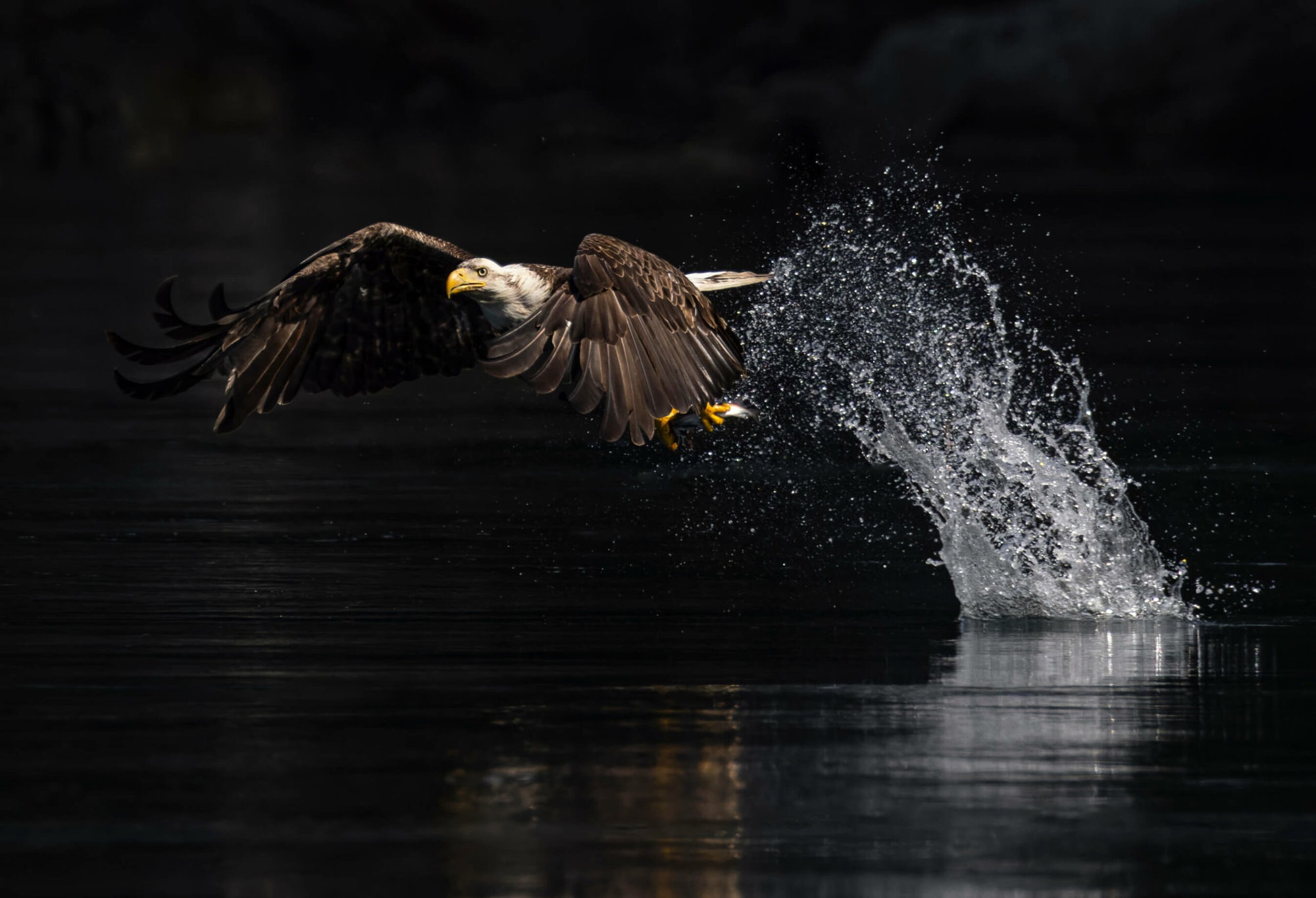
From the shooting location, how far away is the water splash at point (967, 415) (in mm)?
10328

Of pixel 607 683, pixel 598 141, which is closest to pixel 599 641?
pixel 607 683

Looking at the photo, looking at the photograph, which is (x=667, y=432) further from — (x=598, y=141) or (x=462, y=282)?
(x=598, y=141)

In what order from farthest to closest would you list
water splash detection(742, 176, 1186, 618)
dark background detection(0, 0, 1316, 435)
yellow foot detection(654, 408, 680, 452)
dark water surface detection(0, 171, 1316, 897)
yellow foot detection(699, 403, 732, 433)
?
dark background detection(0, 0, 1316, 435)
yellow foot detection(699, 403, 732, 433)
yellow foot detection(654, 408, 680, 452)
water splash detection(742, 176, 1186, 618)
dark water surface detection(0, 171, 1316, 897)

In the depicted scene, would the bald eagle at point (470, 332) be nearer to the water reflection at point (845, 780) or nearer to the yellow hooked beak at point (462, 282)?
the yellow hooked beak at point (462, 282)

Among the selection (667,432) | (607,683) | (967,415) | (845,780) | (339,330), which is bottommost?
(845,780)

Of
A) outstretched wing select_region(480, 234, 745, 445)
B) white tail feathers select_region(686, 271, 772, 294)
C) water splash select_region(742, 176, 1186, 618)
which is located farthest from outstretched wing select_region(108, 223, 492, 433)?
water splash select_region(742, 176, 1186, 618)

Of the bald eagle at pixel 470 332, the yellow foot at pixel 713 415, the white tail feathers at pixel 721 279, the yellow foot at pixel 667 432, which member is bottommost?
the yellow foot at pixel 667 432

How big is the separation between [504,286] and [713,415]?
3.62 feet

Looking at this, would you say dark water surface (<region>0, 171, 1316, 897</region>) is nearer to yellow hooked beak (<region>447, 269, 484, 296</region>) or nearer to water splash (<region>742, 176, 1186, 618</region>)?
water splash (<region>742, 176, 1186, 618</region>)

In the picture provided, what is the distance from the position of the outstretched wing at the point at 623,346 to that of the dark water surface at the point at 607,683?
767 millimetres

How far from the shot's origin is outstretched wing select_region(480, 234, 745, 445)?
987cm

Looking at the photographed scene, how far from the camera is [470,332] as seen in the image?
1198 centimetres

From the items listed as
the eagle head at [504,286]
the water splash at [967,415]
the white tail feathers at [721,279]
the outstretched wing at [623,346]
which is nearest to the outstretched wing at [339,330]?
the eagle head at [504,286]

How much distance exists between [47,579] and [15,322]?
11.6 m
